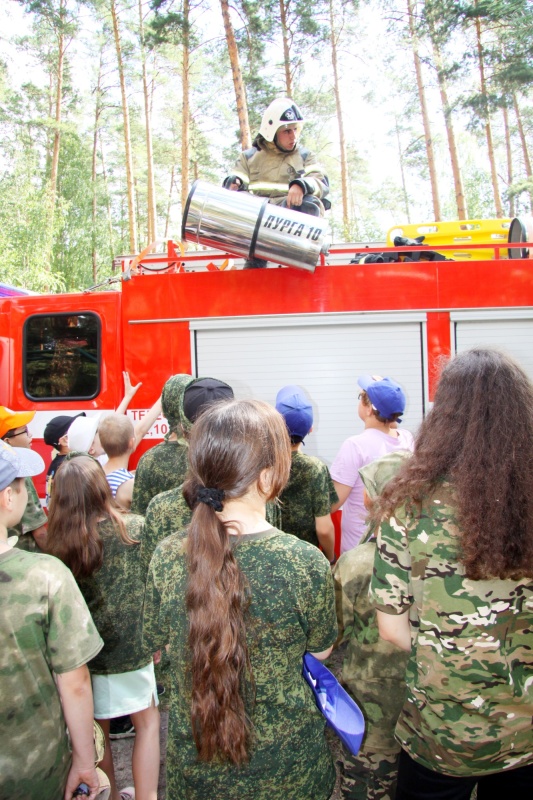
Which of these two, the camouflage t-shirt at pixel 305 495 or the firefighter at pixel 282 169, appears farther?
the firefighter at pixel 282 169

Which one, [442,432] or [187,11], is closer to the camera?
[442,432]

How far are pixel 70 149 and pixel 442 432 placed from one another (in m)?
23.7

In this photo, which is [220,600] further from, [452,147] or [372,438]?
[452,147]

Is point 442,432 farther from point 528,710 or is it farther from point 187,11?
point 187,11

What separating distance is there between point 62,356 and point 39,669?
3192 mm

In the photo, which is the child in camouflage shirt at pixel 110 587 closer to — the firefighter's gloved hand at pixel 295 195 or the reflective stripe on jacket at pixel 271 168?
the firefighter's gloved hand at pixel 295 195

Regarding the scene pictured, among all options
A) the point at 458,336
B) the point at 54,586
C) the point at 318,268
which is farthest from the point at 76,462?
the point at 458,336

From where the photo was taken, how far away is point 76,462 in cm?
225

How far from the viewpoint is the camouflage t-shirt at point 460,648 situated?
4.45ft

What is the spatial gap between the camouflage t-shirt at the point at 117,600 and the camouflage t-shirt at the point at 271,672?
883 millimetres

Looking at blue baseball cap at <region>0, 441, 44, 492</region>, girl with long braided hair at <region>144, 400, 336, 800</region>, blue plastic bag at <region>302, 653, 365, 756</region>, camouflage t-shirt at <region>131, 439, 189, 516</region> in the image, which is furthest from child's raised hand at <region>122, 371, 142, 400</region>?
blue plastic bag at <region>302, 653, 365, 756</region>

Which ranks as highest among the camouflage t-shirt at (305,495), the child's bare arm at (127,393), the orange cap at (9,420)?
the child's bare arm at (127,393)

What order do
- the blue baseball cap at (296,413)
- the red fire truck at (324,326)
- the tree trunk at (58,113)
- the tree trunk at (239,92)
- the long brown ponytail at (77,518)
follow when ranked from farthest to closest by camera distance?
the tree trunk at (58,113) < the tree trunk at (239,92) < the red fire truck at (324,326) < the blue baseball cap at (296,413) < the long brown ponytail at (77,518)

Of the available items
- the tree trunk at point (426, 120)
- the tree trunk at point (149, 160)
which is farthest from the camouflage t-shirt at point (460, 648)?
the tree trunk at point (149, 160)
